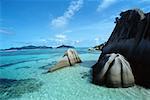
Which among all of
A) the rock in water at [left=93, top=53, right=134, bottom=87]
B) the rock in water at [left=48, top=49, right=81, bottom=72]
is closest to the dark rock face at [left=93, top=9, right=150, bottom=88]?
the rock in water at [left=93, top=53, right=134, bottom=87]

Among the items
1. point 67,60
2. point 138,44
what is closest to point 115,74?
point 138,44

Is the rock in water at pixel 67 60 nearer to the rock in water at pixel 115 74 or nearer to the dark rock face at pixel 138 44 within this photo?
the dark rock face at pixel 138 44

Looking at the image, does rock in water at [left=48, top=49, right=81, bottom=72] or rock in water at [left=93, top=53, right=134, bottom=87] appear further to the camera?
rock in water at [left=48, top=49, right=81, bottom=72]

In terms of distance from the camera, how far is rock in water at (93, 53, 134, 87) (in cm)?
1146

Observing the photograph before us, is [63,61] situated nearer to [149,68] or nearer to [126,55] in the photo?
[126,55]

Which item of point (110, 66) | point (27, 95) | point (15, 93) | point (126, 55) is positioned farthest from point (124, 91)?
point (15, 93)

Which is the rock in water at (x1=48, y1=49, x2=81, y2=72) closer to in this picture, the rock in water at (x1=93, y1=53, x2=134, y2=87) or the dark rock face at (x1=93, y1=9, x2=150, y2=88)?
the dark rock face at (x1=93, y1=9, x2=150, y2=88)

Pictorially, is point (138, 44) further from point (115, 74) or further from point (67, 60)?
point (67, 60)

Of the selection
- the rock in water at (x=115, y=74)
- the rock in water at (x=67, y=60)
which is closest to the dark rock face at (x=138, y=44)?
the rock in water at (x=115, y=74)

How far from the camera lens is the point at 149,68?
37.8ft

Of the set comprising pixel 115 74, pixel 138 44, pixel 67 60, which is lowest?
pixel 115 74

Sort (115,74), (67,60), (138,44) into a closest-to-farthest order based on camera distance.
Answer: (115,74) < (138,44) < (67,60)

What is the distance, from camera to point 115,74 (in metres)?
11.5

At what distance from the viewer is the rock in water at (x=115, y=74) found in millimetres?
11461
